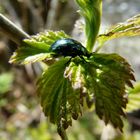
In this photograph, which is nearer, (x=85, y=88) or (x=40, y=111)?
(x=85, y=88)

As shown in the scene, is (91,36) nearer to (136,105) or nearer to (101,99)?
(101,99)

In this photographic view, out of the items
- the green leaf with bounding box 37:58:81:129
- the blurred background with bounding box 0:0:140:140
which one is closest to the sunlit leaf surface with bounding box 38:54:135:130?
the green leaf with bounding box 37:58:81:129

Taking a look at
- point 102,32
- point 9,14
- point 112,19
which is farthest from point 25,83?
point 102,32

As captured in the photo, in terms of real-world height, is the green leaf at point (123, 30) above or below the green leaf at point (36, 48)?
above

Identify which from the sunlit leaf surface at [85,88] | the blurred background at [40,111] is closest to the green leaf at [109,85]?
the sunlit leaf surface at [85,88]

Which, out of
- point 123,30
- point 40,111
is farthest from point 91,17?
point 40,111

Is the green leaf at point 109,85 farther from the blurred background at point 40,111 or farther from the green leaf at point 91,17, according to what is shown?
the blurred background at point 40,111

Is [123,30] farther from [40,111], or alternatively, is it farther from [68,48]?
[40,111]

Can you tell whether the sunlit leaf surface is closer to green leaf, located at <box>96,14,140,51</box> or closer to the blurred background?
green leaf, located at <box>96,14,140,51</box>
